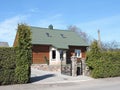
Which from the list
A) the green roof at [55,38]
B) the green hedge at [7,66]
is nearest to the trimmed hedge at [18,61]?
the green hedge at [7,66]

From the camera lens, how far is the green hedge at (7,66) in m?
18.4

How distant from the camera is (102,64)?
971 inches

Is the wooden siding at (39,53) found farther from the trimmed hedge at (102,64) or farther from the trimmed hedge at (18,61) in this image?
the trimmed hedge at (18,61)

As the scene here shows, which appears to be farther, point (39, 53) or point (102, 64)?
point (39, 53)

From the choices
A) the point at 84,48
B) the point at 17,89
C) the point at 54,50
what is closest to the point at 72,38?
the point at 84,48

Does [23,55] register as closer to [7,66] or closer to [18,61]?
[18,61]

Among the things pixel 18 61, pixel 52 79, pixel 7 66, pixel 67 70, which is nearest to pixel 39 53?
pixel 67 70

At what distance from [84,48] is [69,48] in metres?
3.22

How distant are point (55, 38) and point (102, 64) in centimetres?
1657

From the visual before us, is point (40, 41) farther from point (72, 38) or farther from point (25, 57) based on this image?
point (25, 57)

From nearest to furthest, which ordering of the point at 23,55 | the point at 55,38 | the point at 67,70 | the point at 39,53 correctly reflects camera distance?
the point at 23,55 → the point at 67,70 → the point at 39,53 → the point at 55,38

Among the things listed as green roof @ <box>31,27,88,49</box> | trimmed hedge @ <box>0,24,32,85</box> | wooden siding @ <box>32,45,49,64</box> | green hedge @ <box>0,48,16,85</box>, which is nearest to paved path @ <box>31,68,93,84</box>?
trimmed hedge @ <box>0,24,32,85</box>

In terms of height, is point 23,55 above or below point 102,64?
above

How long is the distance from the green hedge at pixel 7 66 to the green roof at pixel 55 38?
680 inches
